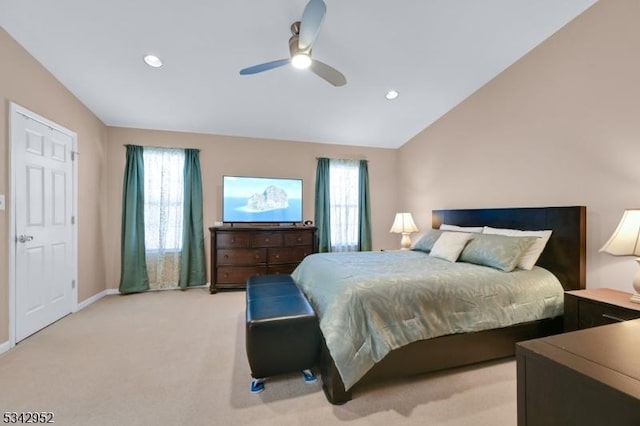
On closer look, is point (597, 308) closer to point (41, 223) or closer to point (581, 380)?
point (581, 380)

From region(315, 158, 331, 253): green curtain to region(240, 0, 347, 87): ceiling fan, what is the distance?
2267 mm

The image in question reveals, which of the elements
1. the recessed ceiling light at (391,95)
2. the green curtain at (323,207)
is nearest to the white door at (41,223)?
the green curtain at (323,207)

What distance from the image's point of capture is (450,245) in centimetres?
294

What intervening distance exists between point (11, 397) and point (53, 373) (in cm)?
28

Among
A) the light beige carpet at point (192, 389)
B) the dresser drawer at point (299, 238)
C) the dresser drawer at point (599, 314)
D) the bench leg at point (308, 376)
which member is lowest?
the light beige carpet at point (192, 389)

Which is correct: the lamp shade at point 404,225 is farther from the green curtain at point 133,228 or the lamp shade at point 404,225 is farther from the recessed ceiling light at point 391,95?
the green curtain at point 133,228

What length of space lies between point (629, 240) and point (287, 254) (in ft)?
12.0

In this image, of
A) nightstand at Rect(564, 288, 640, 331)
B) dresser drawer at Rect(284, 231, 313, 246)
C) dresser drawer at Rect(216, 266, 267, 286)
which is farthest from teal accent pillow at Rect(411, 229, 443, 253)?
dresser drawer at Rect(216, 266, 267, 286)

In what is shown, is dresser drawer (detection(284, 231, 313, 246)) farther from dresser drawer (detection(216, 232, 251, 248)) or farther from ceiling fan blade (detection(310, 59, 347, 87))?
ceiling fan blade (detection(310, 59, 347, 87))

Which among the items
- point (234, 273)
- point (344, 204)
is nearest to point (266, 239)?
point (234, 273)

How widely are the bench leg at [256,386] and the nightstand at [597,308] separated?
2.41m

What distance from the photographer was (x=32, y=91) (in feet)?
8.89

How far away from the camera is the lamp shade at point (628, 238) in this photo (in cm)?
188

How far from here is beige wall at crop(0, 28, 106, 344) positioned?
2.40 metres
